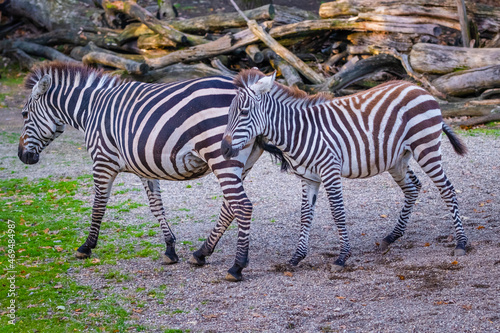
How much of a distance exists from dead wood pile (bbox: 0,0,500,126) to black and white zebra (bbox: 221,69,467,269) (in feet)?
23.7

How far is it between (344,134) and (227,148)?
150 centimetres

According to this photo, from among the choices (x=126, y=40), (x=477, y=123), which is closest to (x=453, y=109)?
(x=477, y=123)

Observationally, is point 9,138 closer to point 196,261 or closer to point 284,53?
point 284,53

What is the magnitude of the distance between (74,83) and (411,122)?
171 inches

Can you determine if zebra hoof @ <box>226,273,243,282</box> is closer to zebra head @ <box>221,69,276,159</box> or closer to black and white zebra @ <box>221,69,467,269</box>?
black and white zebra @ <box>221,69,467,269</box>

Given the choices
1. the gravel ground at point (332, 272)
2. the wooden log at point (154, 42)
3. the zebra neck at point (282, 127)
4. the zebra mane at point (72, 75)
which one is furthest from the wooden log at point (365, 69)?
the zebra neck at point (282, 127)

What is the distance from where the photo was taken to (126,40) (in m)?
18.3

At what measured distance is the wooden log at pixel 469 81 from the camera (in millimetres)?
12500

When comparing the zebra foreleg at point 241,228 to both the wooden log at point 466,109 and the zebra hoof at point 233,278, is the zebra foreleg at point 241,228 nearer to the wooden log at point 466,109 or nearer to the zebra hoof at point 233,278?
the zebra hoof at point 233,278

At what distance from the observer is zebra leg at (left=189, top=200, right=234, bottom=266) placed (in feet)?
19.3

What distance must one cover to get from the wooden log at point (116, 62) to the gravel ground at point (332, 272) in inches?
284

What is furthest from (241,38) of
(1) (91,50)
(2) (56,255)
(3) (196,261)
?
(3) (196,261)

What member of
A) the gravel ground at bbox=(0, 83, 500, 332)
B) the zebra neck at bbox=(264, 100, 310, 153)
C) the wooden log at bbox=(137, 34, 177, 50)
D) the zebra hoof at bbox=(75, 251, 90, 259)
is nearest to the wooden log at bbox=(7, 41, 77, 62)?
the wooden log at bbox=(137, 34, 177, 50)

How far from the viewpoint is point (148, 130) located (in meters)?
5.67
